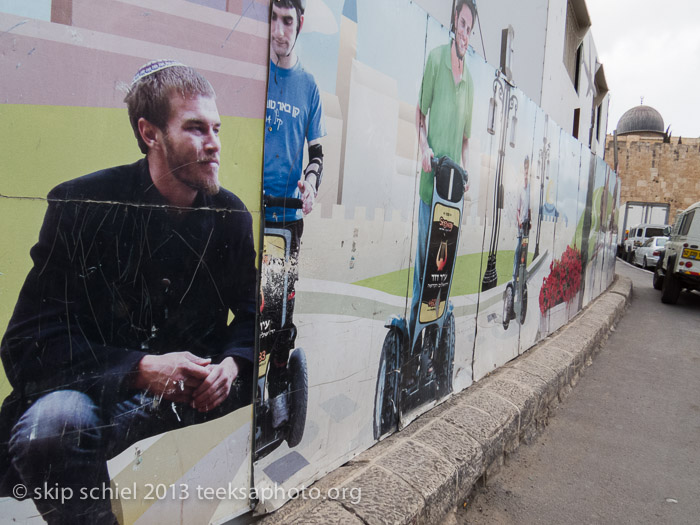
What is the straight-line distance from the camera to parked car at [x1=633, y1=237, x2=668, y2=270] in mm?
19125

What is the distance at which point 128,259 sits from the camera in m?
1.36

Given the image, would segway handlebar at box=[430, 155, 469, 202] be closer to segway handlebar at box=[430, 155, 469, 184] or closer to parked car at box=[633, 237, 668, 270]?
segway handlebar at box=[430, 155, 469, 184]

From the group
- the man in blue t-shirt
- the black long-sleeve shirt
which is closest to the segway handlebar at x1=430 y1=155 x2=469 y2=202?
the man in blue t-shirt

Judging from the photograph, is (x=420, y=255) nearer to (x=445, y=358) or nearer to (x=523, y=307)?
(x=445, y=358)

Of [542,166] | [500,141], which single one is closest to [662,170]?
[542,166]

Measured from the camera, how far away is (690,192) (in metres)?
35.5

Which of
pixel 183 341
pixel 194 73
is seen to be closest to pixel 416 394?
pixel 183 341

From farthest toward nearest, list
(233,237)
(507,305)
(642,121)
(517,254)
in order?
(642,121)
(517,254)
(507,305)
(233,237)

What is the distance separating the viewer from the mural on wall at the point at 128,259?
1158 mm

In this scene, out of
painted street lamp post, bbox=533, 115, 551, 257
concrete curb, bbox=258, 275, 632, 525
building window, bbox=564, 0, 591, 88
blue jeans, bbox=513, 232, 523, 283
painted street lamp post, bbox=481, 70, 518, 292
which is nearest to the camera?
concrete curb, bbox=258, 275, 632, 525

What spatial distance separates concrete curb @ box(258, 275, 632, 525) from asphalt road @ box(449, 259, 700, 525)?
0.49 feet

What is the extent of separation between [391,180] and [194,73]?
1.14 meters

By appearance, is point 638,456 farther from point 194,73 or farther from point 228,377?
point 194,73

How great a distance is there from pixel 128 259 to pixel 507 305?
140 inches
